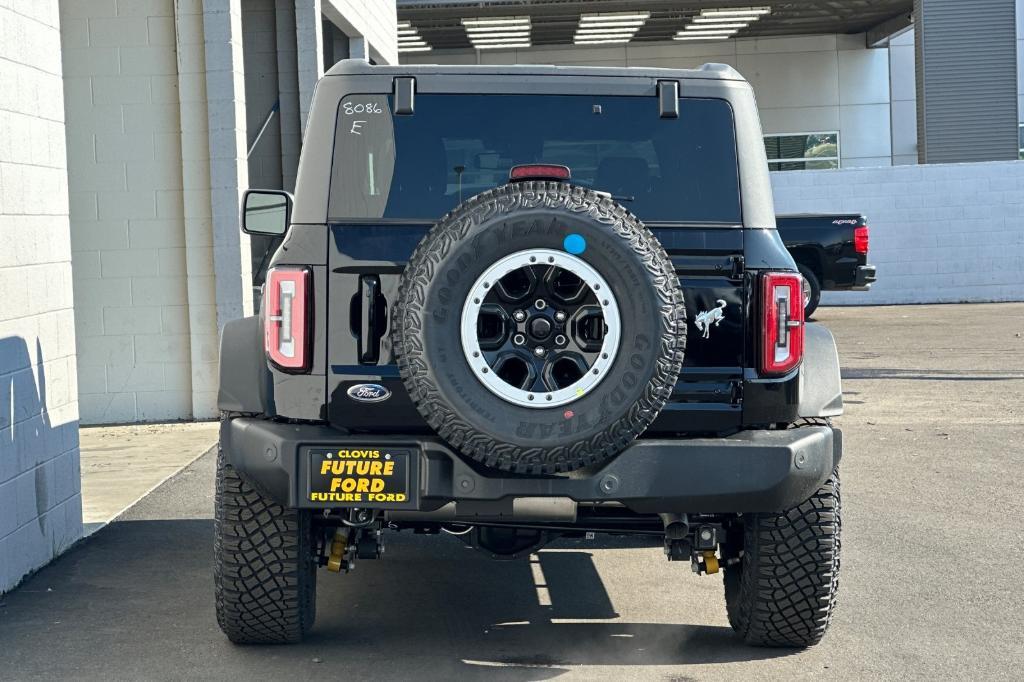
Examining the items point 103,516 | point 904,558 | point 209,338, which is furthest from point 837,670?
point 209,338

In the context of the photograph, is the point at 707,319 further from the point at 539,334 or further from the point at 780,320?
the point at 539,334

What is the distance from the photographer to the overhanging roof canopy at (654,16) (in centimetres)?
2700

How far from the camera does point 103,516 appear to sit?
7695 millimetres

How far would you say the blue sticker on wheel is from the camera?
4238 mm

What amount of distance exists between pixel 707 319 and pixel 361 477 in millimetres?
1237

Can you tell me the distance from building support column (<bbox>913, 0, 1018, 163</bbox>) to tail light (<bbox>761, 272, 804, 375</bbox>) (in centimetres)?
2382

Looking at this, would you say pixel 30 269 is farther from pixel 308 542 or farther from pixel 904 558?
pixel 904 558

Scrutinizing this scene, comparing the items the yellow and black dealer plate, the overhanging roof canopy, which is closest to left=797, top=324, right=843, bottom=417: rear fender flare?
the yellow and black dealer plate

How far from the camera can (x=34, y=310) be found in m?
6.41

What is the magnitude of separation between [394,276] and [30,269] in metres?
2.51

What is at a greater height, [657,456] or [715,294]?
[715,294]

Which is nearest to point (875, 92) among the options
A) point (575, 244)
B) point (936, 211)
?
point (936, 211)

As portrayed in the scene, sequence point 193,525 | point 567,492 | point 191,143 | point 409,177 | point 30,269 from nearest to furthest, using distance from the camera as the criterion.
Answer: point 567,492 → point 409,177 → point 30,269 → point 193,525 → point 191,143

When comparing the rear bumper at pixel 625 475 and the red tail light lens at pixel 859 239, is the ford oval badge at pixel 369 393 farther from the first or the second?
the red tail light lens at pixel 859 239
